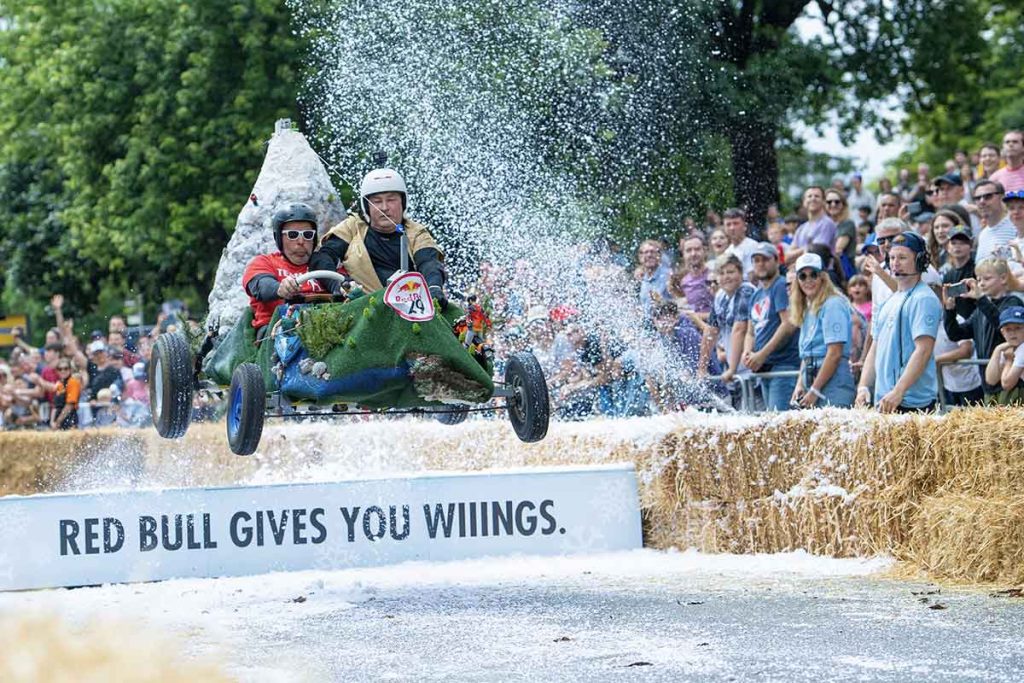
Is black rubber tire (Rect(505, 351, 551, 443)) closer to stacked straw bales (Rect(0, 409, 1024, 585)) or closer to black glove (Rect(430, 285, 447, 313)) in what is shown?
black glove (Rect(430, 285, 447, 313))

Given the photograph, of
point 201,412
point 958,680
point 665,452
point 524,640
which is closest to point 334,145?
point 201,412

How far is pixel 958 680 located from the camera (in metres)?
7.72

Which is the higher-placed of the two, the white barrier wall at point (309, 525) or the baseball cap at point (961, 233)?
the baseball cap at point (961, 233)

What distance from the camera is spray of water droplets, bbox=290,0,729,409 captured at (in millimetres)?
22172

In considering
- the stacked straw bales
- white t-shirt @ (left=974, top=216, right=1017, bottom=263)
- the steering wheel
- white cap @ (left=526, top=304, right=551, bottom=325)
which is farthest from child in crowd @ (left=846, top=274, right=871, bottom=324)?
the steering wheel

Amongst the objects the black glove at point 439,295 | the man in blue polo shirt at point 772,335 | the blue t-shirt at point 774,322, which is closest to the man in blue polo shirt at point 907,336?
the man in blue polo shirt at point 772,335

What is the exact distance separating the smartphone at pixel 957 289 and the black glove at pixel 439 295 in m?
4.70

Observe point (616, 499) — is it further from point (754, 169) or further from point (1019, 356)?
point (754, 169)

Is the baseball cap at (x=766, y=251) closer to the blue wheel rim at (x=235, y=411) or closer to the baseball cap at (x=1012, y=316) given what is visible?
the baseball cap at (x=1012, y=316)

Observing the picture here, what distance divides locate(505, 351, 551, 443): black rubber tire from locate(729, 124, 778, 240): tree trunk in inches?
617

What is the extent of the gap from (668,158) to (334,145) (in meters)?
5.30

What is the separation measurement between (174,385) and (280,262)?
112cm

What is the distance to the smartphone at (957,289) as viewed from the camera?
13211 mm

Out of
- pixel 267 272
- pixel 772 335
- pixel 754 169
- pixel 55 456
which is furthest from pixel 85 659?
pixel 754 169
